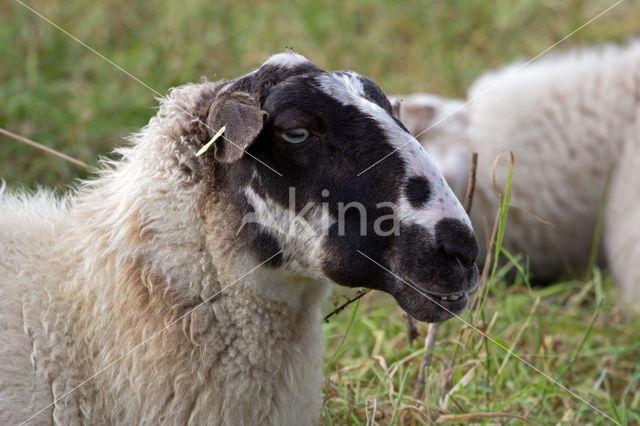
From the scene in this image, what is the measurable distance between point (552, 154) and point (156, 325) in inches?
140

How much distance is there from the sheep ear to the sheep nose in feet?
1.87

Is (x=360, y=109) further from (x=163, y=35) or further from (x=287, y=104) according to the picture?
(x=163, y=35)

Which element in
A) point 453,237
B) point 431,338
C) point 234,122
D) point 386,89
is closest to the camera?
point 453,237

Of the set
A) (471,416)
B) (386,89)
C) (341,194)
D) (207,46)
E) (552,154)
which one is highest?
(207,46)

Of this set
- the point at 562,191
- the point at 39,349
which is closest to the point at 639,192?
the point at 562,191

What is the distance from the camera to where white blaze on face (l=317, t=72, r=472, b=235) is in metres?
2.46

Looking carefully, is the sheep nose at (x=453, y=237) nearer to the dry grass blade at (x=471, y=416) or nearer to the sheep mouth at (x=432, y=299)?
the sheep mouth at (x=432, y=299)

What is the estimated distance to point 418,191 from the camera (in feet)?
8.11

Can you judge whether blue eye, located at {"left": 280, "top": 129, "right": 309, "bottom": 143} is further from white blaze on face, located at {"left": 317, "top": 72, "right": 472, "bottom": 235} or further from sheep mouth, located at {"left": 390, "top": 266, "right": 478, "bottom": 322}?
sheep mouth, located at {"left": 390, "top": 266, "right": 478, "bottom": 322}

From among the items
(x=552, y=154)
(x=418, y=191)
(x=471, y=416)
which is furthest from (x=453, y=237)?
(x=552, y=154)

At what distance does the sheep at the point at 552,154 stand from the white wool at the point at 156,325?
286cm

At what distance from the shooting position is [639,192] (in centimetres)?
528

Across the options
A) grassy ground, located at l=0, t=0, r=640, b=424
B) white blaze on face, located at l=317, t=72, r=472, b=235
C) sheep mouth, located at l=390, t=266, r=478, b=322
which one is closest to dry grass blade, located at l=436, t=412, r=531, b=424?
grassy ground, located at l=0, t=0, r=640, b=424

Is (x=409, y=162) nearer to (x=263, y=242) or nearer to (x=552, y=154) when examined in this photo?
(x=263, y=242)
